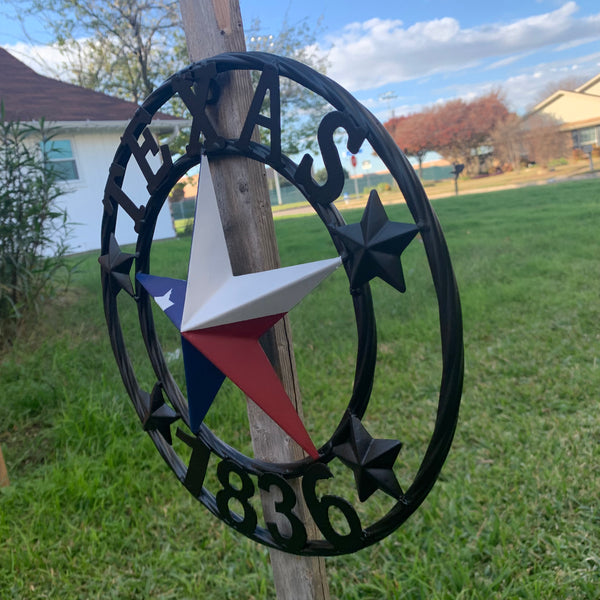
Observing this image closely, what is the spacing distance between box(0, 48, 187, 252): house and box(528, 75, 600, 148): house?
8.13 m

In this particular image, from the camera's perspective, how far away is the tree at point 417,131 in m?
14.2

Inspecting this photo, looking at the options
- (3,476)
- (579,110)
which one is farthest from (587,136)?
(3,476)

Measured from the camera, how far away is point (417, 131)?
1491 cm

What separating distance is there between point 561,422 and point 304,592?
1594mm

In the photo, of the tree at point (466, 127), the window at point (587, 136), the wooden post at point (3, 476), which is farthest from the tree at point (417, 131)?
the wooden post at point (3, 476)

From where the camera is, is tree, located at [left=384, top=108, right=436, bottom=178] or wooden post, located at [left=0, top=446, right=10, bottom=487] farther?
tree, located at [left=384, top=108, right=436, bottom=178]

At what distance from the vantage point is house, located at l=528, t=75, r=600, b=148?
10656 mm

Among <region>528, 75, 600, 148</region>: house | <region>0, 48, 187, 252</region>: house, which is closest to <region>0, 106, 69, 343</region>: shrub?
<region>0, 48, 187, 252</region>: house

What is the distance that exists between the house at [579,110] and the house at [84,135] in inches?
320

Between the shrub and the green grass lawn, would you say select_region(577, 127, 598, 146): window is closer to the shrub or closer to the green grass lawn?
the green grass lawn

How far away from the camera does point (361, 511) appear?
1894 millimetres

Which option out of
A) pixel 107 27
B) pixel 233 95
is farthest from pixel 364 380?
pixel 107 27

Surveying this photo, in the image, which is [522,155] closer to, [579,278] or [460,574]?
[579,278]

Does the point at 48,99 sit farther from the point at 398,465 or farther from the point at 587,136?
the point at 587,136
